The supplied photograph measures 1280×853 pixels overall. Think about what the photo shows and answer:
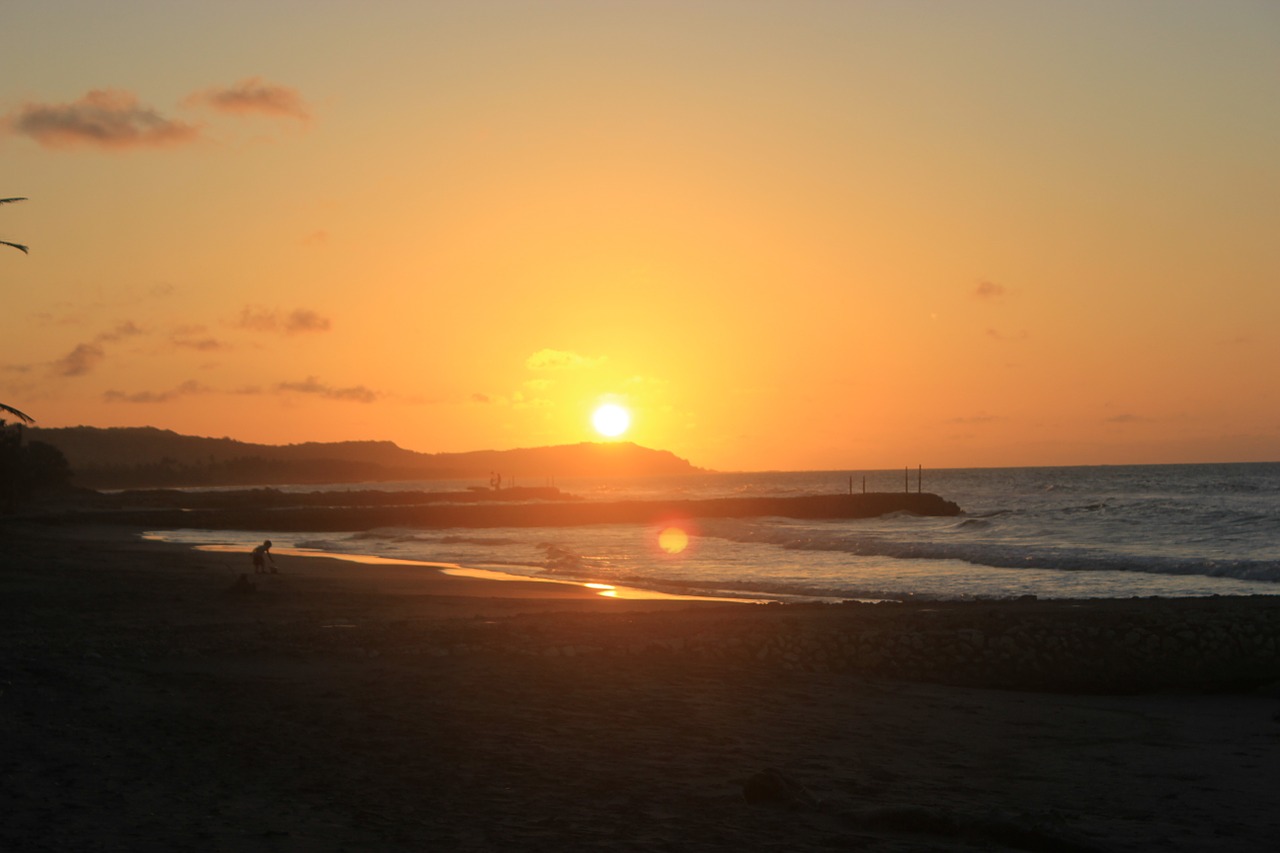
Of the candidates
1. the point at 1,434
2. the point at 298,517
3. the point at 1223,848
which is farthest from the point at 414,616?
the point at 298,517

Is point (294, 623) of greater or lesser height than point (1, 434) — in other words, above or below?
below

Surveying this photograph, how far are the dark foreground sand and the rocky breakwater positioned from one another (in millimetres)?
53811

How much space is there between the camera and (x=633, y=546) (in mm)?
45469

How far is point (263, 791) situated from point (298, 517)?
64280mm

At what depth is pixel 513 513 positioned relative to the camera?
73.9 metres

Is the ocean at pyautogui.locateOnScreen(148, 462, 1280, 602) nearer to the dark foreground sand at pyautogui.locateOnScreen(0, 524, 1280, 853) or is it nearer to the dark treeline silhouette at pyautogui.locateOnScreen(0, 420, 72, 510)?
the dark treeline silhouette at pyautogui.locateOnScreen(0, 420, 72, 510)

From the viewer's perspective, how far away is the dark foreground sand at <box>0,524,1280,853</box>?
6242 mm

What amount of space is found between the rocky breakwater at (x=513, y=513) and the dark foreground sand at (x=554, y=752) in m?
53.8

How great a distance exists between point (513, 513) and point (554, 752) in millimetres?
66324

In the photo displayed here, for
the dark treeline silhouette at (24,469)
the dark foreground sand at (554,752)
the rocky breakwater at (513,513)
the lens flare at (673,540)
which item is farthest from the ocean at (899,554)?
the dark foreground sand at (554,752)

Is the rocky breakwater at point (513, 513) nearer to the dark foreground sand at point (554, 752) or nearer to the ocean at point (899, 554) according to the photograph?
the ocean at point (899, 554)

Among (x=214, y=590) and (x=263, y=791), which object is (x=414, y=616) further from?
(x=263, y=791)

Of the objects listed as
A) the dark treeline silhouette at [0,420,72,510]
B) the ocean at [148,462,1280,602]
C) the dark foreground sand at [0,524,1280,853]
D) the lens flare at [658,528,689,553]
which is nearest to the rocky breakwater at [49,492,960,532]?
the ocean at [148,462,1280,602]

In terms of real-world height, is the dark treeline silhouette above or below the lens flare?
above
